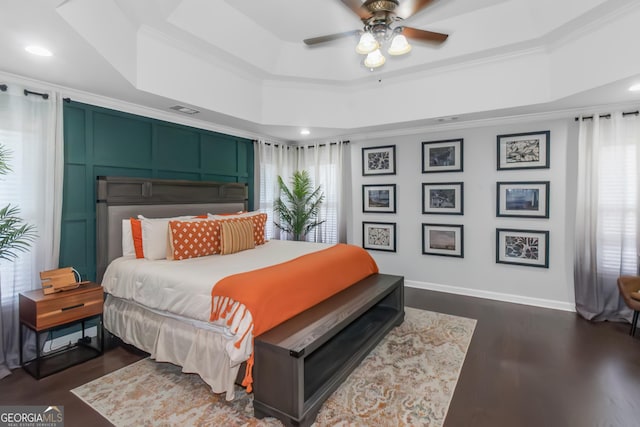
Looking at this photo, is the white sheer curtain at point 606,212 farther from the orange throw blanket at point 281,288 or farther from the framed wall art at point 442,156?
the orange throw blanket at point 281,288

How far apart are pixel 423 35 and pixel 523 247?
315cm

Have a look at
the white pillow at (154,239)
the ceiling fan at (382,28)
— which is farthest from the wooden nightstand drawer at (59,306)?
the ceiling fan at (382,28)

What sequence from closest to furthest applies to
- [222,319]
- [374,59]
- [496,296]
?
[222,319] → [374,59] → [496,296]

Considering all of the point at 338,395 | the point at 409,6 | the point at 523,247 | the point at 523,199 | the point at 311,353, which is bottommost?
the point at 338,395

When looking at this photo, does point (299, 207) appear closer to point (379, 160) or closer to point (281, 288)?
point (379, 160)

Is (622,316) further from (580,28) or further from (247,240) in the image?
(247,240)

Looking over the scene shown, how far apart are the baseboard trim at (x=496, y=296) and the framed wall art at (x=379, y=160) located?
5.90 feet

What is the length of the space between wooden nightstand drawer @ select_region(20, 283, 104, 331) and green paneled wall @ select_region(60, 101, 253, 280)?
0.56 m

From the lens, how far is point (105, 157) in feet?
10.9

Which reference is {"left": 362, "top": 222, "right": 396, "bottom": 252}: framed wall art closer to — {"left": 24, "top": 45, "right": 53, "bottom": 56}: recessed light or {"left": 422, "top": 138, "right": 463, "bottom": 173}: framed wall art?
{"left": 422, "top": 138, "right": 463, "bottom": 173}: framed wall art

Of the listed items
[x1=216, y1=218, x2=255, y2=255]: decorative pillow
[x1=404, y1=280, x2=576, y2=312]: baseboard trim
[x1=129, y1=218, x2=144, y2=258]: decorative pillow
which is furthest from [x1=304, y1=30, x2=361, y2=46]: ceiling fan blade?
[x1=404, y1=280, x2=576, y2=312]: baseboard trim

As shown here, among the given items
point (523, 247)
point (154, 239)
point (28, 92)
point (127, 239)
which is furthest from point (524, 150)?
point (28, 92)

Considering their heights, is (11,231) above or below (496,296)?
above

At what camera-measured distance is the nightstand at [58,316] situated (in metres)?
2.47
